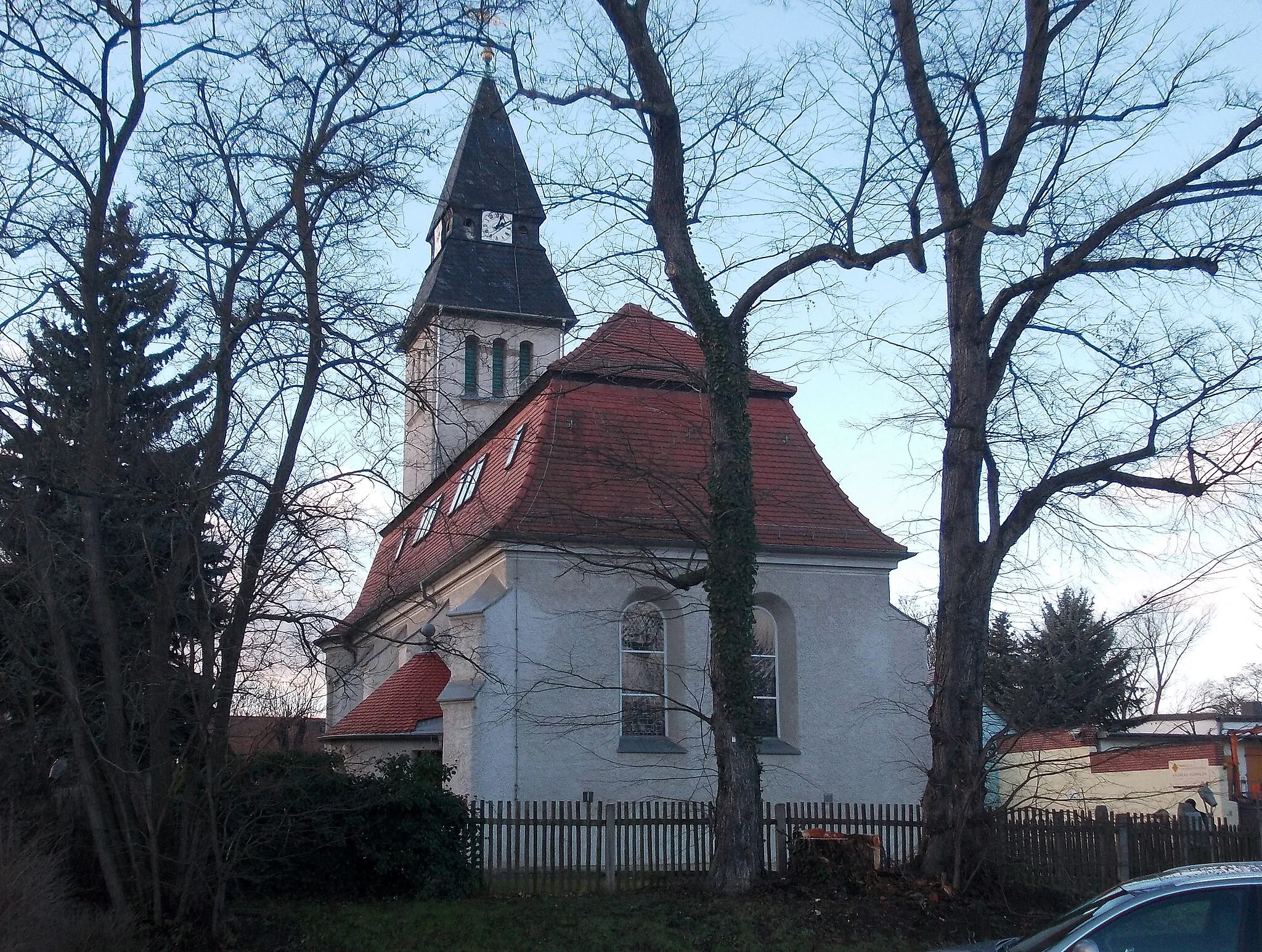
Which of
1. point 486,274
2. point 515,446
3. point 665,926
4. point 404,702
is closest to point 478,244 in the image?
point 486,274

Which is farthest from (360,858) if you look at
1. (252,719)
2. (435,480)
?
(435,480)

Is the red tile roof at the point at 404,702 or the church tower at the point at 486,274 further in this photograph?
the church tower at the point at 486,274

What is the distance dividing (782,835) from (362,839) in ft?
17.2

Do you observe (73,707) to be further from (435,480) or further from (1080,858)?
(1080,858)

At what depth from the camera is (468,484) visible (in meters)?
24.8

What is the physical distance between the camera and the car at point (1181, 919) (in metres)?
6.52

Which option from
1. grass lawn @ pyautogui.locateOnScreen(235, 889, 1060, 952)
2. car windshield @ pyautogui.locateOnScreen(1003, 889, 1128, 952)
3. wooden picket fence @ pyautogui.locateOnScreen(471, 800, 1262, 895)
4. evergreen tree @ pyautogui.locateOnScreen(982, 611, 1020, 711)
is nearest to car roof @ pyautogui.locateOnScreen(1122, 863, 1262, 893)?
car windshield @ pyautogui.locateOnScreen(1003, 889, 1128, 952)

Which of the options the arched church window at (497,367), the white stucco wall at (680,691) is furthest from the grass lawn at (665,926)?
the arched church window at (497,367)

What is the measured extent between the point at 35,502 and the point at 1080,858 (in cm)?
1333

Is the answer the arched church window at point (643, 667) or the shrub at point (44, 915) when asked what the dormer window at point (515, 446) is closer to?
the arched church window at point (643, 667)

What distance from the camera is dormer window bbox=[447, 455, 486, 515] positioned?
24125 millimetres

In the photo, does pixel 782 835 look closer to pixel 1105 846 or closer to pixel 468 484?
pixel 1105 846

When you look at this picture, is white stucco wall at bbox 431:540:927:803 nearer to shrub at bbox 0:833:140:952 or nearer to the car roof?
shrub at bbox 0:833:140:952

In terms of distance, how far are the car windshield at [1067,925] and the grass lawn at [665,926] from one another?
4.61 m
